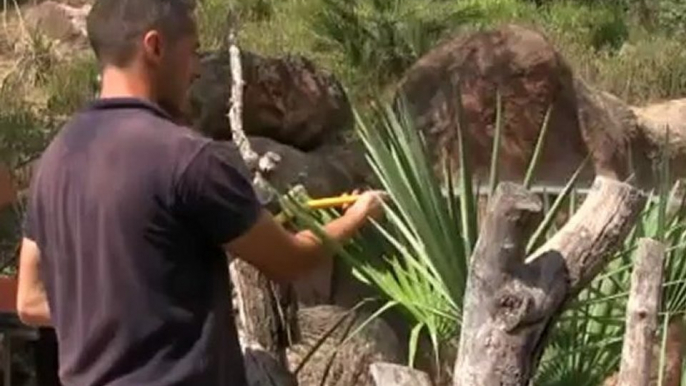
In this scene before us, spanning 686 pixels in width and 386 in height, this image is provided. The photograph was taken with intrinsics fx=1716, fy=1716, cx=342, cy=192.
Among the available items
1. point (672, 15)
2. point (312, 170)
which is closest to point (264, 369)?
point (312, 170)

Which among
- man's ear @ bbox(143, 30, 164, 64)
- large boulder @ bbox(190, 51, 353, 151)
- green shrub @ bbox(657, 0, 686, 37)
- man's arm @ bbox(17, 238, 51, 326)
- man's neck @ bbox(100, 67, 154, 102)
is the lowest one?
man's arm @ bbox(17, 238, 51, 326)

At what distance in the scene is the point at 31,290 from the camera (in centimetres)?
301

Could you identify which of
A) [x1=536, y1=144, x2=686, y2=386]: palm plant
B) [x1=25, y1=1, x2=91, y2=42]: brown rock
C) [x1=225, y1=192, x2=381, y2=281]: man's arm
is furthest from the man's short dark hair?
[x1=25, y1=1, x2=91, y2=42]: brown rock

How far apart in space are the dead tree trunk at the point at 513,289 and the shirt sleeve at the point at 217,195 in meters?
0.61

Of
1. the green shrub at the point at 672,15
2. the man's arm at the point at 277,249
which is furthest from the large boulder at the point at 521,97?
the green shrub at the point at 672,15

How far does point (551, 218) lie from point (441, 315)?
37 centimetres

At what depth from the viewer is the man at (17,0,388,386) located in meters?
2.66

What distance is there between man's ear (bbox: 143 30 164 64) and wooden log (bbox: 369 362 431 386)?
900 mm

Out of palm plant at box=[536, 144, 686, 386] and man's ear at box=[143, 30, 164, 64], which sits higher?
man's ear at box=[143, 30, 164, 64]

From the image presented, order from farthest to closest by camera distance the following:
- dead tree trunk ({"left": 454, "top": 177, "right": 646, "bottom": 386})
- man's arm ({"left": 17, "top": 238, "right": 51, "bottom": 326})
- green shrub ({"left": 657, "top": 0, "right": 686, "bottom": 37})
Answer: green shrub ({"left": 657, "top": 0, "right": 686, "bottom": 37}) < dead tree trunk ({"left": 454, "top": 177, "right": 646, "bottom": 386}) < man's arm ({"left": 17, "top": 238, "right": 51, "bottom": 326})

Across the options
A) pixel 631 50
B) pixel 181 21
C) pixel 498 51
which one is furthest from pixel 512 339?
pixel 631 50

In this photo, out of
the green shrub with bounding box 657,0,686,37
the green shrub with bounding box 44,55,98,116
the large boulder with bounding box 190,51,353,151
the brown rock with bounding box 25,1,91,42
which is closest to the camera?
the large boulder with bounding box 190,51,353,151

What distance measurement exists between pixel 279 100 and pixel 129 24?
216 inches

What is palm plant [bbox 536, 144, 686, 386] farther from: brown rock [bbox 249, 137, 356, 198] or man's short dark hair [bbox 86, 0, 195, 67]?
brown rock [bbox 249, 137, 356, 198]
